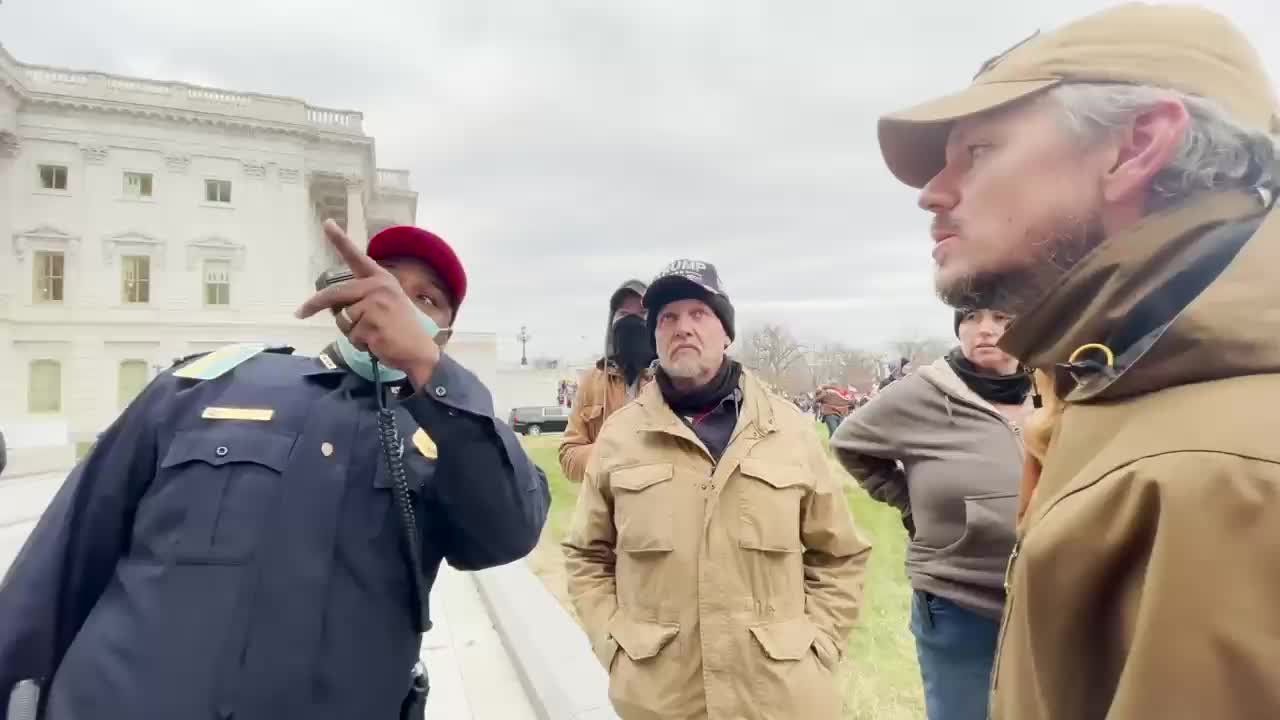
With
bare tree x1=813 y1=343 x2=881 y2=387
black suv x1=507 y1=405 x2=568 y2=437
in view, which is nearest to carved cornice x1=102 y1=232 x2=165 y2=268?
black suv x1=507 y1=405 x2=568 y2=437

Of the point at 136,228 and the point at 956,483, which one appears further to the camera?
the point at 136,228

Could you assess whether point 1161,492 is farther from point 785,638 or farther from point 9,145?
point 9,145

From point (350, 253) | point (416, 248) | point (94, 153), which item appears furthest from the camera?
point (94, 153)

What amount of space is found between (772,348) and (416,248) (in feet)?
181

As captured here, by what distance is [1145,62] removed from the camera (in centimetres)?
100

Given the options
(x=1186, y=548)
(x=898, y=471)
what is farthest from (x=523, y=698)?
(x=1186, y=548)

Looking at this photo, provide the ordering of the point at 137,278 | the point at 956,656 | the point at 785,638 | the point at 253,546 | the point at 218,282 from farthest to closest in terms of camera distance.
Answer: the point at 218,282 → the point at 137,278 → the point at 956,656 → the point at 785,638 → the point at 253,546

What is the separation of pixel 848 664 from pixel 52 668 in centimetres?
429

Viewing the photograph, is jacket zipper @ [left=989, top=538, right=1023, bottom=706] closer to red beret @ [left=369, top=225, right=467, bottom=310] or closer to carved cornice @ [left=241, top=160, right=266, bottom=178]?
red beret @ [left=369, top=225, right=467, bottom=310]

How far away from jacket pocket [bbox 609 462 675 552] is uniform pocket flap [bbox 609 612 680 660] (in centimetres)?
26

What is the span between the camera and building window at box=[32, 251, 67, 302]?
1294 inches

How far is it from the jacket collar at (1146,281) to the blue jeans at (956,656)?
1817mm

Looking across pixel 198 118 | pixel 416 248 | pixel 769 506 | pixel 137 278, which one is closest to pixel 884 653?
pixel 769 506

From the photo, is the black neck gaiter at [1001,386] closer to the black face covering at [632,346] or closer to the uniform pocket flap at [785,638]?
the uniform pocket flap at [785,638]
